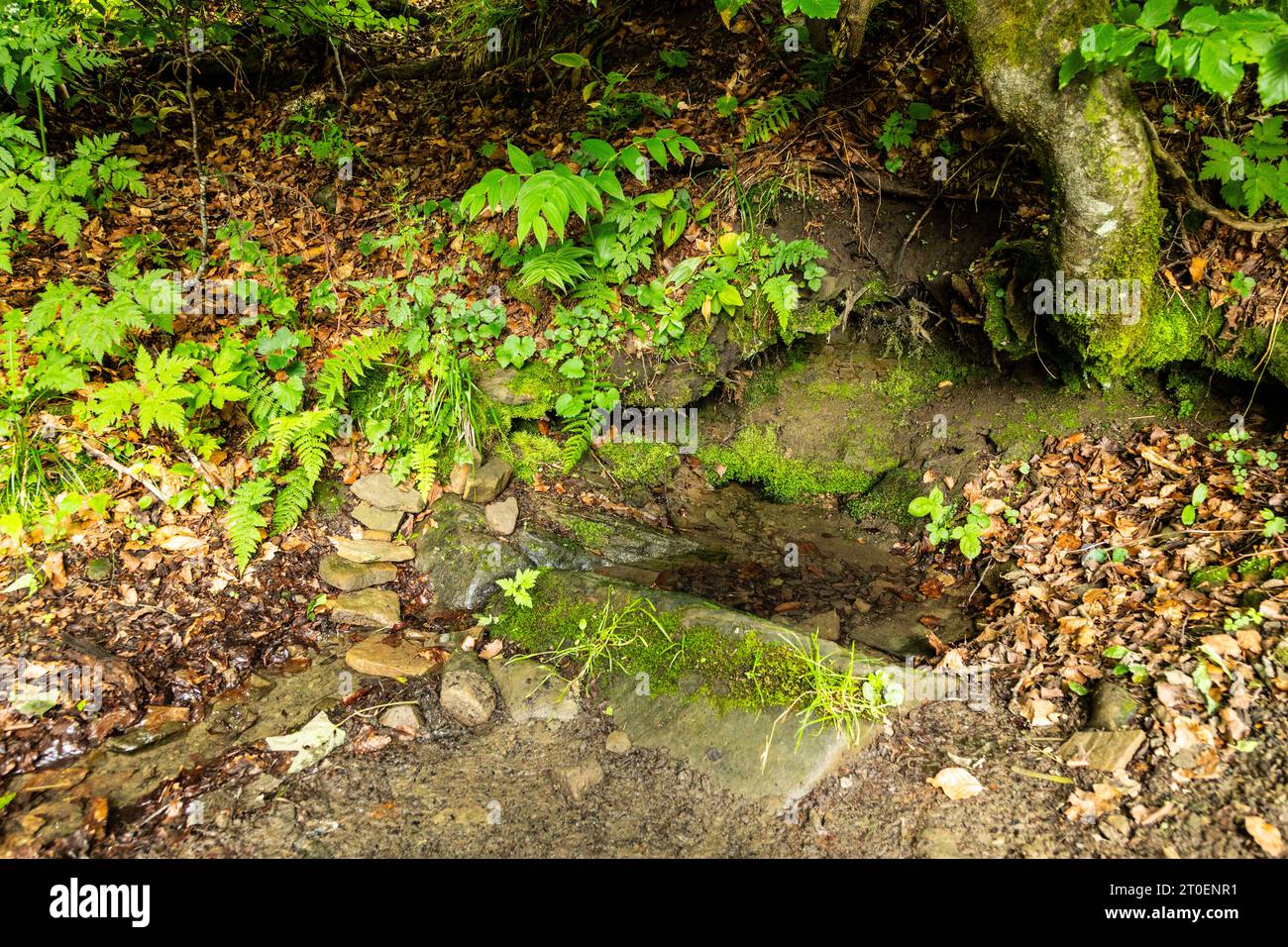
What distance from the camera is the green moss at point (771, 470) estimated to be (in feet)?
18.5

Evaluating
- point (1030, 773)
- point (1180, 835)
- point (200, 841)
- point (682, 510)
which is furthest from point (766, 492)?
point (200, 841)

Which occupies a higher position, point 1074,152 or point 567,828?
point 1074,152

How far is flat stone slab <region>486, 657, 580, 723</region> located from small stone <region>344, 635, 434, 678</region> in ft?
1.36

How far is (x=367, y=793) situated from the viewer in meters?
3.24

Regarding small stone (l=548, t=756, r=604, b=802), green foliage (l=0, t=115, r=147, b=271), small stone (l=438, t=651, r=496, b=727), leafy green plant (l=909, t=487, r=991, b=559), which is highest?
green foliage (l=0, t=115, r=147, b=271)

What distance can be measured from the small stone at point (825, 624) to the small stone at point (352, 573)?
108 inches

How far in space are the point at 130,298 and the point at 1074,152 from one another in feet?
18.1

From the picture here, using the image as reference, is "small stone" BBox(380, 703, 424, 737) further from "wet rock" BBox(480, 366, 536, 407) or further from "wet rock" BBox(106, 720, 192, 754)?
"wet rock" BBox(480, 366, 536, 407)

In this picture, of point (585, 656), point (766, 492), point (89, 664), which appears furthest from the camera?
point (766, 492)

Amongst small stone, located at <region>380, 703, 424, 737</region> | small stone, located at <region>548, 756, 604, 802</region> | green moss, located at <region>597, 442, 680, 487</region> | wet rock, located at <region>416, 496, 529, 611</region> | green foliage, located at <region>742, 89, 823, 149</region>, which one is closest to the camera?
small stone, located at <region>548, 756, 604, 802</region>

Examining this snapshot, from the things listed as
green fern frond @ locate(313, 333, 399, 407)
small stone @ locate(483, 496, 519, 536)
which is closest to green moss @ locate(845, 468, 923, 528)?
small stone @ locate(483, 496, 519, 536)

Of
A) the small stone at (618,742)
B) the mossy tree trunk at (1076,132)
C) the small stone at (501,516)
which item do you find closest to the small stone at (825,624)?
the small stone at (618,742)

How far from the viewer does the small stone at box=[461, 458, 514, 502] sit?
16.5 ft

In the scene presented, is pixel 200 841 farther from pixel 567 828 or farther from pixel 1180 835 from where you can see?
pixel 1180 835
